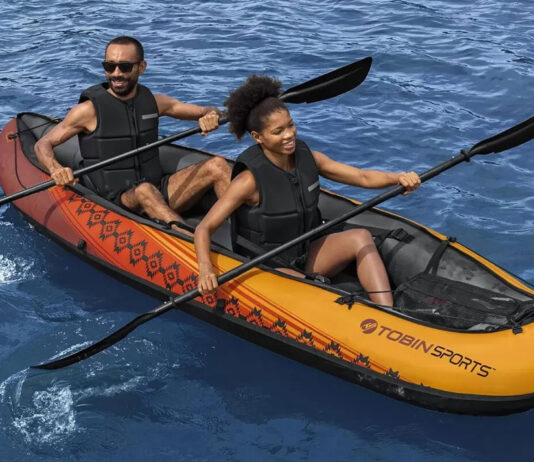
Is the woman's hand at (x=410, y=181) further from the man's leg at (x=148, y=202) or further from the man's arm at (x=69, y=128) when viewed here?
the man's arm at (x=69, y=128)

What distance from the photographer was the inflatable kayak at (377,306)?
4.79 meters

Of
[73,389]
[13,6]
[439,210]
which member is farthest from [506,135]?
[13,6]

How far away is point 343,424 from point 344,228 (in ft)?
5.28

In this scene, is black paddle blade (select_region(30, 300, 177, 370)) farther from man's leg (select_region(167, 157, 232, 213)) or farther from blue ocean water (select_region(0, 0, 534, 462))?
man's leg (select_region(167, 157, 232, 213))

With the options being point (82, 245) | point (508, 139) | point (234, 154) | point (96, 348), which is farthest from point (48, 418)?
point (234, 154)

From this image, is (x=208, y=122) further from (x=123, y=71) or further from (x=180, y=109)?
(x=123, y=71)

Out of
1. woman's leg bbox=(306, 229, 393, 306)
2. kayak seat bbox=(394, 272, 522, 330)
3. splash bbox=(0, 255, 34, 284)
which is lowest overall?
splash bbox=(0, 255, 34, 284)

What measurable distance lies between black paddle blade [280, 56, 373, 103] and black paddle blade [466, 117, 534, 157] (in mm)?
1365

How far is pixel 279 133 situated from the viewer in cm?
520

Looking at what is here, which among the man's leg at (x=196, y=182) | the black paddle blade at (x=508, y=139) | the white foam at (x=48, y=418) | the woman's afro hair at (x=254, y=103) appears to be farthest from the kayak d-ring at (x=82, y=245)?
the black paddle blade at (x=508, y=139)

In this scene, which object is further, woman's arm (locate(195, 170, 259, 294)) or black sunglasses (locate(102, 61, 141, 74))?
black sunglasses (locate(102, 61, 141, 74))

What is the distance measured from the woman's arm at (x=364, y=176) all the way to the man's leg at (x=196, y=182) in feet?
3.18

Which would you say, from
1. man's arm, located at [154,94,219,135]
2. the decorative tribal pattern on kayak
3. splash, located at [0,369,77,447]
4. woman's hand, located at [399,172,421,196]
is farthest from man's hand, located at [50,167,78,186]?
woman's hand, located at [399,172,421,196]

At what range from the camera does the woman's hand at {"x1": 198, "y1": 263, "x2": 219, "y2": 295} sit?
526 centimetres
